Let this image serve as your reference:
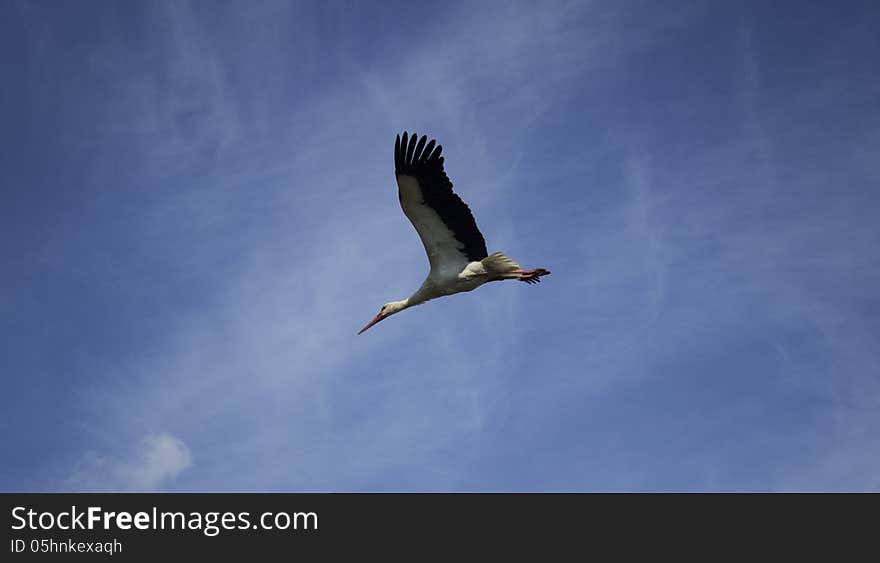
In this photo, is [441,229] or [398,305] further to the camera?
[398,305]

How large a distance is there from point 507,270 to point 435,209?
2.25m

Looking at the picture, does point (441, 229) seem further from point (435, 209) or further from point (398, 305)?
point (398, 305)

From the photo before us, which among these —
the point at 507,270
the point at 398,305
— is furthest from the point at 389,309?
the point at 507,270

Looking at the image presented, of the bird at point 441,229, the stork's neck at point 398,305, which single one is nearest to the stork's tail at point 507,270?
the bird at point 441,229

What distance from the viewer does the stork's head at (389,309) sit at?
83.5 ft

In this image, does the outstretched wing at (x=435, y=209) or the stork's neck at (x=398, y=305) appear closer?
the outstretched wing at (x=435, y=209)

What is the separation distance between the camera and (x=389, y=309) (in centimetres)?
2573

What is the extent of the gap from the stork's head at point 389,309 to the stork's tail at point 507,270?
3.08 meters

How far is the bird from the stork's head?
2.88ft

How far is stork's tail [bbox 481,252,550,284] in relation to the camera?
74.0ft

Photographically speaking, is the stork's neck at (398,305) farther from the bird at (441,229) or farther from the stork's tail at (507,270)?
the stork's tail at (507,270)
